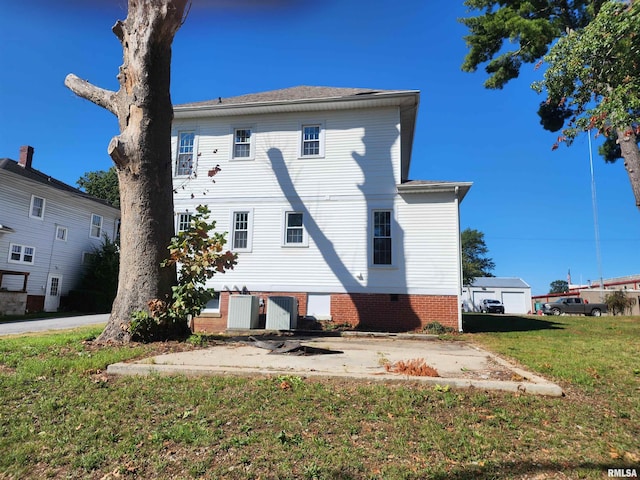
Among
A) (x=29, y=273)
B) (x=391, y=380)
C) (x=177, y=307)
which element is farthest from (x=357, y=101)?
(x=29, y=273)

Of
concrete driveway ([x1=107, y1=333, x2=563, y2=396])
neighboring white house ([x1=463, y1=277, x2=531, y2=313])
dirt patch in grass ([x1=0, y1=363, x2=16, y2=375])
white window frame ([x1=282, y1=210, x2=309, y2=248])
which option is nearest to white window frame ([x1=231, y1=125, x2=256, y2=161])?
white window frame ([x1=282, y1=210, x2=309, y2=248])

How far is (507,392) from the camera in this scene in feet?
14.4

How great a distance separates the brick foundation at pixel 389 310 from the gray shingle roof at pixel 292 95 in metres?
7.24

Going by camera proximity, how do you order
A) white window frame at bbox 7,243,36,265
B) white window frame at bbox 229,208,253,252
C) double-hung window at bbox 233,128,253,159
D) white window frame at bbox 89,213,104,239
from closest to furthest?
white window frame at bbox 229,208,253,252
double-hung window at bbox 233,128,253,159
white window frame at bbox 7,243,36,265
white window frame at bbox 89,213,104,239

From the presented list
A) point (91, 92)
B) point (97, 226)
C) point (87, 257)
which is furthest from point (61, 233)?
point (91, 92)

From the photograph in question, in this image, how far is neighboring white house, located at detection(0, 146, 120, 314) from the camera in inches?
786

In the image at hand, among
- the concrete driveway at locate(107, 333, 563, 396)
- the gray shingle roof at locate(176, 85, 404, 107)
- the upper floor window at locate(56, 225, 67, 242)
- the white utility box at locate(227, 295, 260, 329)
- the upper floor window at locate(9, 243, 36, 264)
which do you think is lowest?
the concrete driveway at locate(107, 333, 563, 396)

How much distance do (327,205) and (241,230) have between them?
3409 millimetres

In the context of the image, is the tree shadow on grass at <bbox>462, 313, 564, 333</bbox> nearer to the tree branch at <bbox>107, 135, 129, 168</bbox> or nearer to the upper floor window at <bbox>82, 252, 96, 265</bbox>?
the tree branch at <bbox>107, 135, 129, 168</bbox>

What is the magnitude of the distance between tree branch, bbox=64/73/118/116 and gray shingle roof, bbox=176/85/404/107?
6.57 metres

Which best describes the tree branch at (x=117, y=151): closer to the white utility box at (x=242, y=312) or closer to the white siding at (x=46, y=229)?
the white utility box at (x=242, y=312)

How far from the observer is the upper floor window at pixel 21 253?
20344 millimetres

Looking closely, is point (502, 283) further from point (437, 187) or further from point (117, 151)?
point (117, 151)

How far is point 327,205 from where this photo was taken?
14.2 meters
